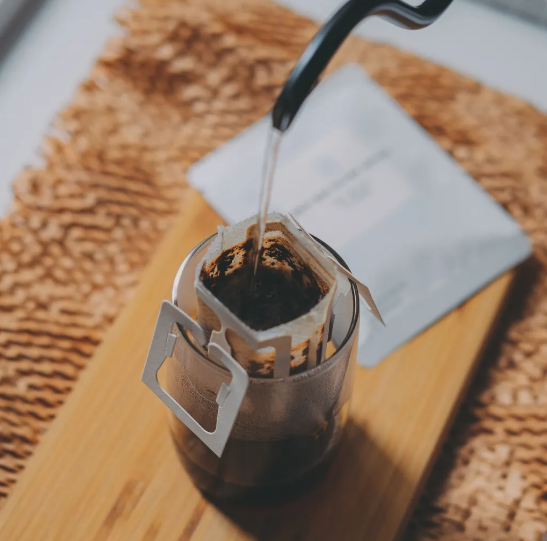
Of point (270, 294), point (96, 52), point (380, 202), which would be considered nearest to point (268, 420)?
point (270, 294)

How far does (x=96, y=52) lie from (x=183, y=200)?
0.23 meters

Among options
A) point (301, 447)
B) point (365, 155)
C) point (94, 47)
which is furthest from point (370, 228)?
point (94, 47)

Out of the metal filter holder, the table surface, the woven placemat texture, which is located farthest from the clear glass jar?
the table surface

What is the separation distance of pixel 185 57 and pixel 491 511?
0.42m

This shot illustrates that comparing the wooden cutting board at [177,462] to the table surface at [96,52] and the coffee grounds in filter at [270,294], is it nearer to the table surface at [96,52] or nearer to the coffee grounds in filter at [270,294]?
the coffee grounds in filter at [270,294]

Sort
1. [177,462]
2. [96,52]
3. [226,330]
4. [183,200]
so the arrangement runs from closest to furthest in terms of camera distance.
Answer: [226,330]
[177,462]
[183,200]
[96,52]

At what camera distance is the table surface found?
2.00 feet

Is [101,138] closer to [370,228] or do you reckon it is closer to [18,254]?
[18,254]

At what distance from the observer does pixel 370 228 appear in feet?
1.61

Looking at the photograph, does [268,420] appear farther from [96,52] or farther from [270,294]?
[96,52]

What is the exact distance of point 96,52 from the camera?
2.13 feet

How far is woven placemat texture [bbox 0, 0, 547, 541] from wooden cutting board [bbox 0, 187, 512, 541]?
32mm

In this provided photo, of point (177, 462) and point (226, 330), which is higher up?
point (226, 330)

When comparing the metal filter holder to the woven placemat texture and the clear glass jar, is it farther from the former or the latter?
the woven placemat texture
